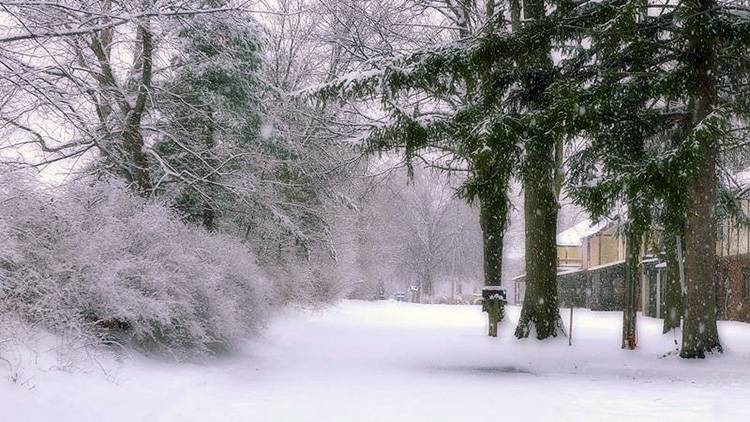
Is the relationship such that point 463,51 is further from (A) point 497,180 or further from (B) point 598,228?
(B) point 598,228

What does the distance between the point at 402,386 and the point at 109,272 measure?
13.9 ft

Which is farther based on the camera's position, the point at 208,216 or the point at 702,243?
the point at 208,216

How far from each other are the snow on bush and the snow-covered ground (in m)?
0.63

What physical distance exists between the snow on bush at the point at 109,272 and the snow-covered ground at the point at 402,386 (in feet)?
2.07

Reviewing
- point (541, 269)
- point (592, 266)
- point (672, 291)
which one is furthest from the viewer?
point (592, 266)

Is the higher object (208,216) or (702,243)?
(208,216)

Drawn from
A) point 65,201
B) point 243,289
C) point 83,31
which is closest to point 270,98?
point 243,289

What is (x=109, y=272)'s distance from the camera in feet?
31.4

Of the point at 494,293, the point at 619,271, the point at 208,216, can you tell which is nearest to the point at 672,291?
the point at 494,293

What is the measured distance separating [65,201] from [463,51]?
25.5 feet

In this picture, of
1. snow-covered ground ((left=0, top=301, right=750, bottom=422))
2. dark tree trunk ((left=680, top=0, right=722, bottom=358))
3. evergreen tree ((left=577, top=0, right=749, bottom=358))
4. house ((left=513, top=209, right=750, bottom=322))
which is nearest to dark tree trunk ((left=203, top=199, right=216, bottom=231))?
snow-covered ground ((left=0, top=301, right=750, bottom=422))

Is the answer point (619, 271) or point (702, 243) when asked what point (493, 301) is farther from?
point (619, 271)

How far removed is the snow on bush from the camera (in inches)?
330

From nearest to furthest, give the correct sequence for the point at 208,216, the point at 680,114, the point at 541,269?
the point at 680,114
the point at 541,269
the point at 208,216
